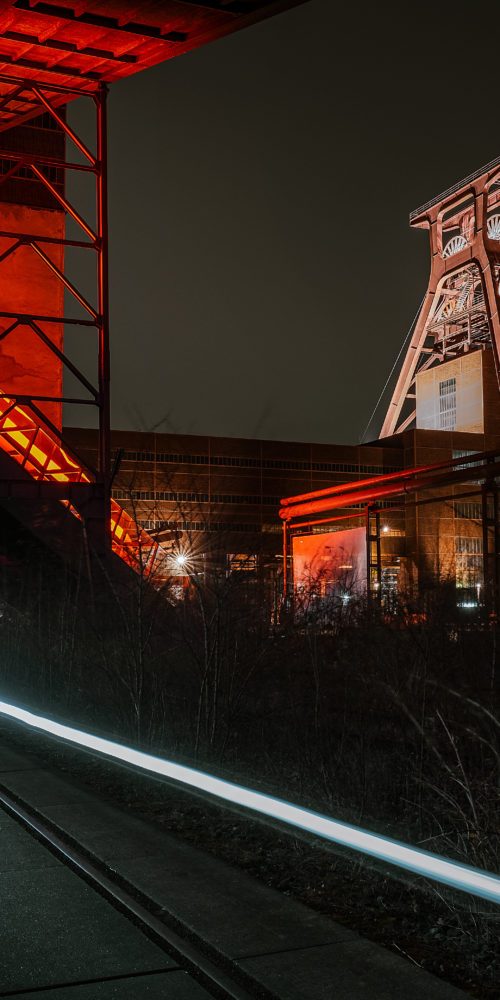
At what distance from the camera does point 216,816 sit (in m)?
9.22

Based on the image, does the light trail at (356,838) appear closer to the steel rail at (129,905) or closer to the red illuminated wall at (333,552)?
the steel rail at (129,905)

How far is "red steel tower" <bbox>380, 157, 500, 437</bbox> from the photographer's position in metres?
94.8

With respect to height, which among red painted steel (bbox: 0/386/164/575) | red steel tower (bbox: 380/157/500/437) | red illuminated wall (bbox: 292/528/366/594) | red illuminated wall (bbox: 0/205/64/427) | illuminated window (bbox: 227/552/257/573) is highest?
red steel tower (bbox: 380/157/500/437)

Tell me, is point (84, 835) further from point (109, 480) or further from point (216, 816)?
point (109, 480)

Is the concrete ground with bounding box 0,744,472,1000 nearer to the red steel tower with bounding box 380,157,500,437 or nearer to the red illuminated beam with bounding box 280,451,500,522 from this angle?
the red illuminated beam with bounding box 280,451,500,522

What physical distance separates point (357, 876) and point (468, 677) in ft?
27.2

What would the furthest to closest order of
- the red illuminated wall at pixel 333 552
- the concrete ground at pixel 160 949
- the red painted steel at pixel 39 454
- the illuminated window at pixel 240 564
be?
the red painted steel at pixel 39 454, the red illuminated wall at pixel 333 552, the illuminated window at pixel 240 564, the concrete ground at pixel 160 949

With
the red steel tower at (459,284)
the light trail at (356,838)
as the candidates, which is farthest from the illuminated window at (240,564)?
the red steel tower at (459,284)

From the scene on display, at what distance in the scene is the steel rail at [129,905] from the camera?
17.0 ft

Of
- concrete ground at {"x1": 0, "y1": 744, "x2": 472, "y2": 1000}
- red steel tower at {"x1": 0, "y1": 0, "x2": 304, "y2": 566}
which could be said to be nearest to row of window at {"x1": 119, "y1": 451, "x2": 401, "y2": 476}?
red steel tower at {"x1": 0, "y1": 0, "x2": 304, "y2": 566}

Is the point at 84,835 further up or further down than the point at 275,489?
further down

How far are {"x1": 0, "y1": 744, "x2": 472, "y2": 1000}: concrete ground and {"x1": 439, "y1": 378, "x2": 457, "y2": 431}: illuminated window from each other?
92.6 m

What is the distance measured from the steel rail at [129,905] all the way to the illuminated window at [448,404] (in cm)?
9173

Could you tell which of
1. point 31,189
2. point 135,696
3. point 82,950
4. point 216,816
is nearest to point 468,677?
point 135,696
